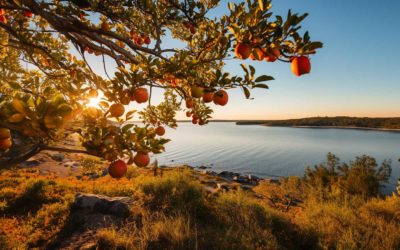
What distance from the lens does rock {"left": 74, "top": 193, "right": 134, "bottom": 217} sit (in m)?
7.66

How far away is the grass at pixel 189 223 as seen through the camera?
5.52 m

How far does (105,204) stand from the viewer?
8.09 metres

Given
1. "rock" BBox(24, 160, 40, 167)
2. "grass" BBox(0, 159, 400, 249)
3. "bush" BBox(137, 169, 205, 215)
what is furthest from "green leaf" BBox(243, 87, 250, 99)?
"rock" BBox(24, 160, 40, 167)

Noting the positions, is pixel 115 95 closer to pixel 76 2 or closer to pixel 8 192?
pixel 76 2

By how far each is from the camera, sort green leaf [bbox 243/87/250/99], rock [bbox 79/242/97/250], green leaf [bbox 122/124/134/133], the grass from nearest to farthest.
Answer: green leaf [bbox 122/124/134/133] < green leaf [bbox 243/87/250/99] < rock [bbox 79/242/97/250] < the grass

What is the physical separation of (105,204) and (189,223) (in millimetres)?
3557

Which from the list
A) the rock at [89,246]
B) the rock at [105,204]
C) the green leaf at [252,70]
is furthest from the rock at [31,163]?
the green leaf at [252,70]

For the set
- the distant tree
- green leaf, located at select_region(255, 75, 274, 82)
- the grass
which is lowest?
the distant tree

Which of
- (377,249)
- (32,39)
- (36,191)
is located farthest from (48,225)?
(377,249)

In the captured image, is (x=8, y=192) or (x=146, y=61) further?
(x=8, y=192)

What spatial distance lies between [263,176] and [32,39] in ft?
100

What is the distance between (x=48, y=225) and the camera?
6.61m

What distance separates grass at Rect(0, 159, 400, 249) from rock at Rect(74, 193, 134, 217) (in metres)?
0.34

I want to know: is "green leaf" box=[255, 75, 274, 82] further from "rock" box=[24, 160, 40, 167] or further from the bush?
"rock" box=[24, 160, 40, 167]
